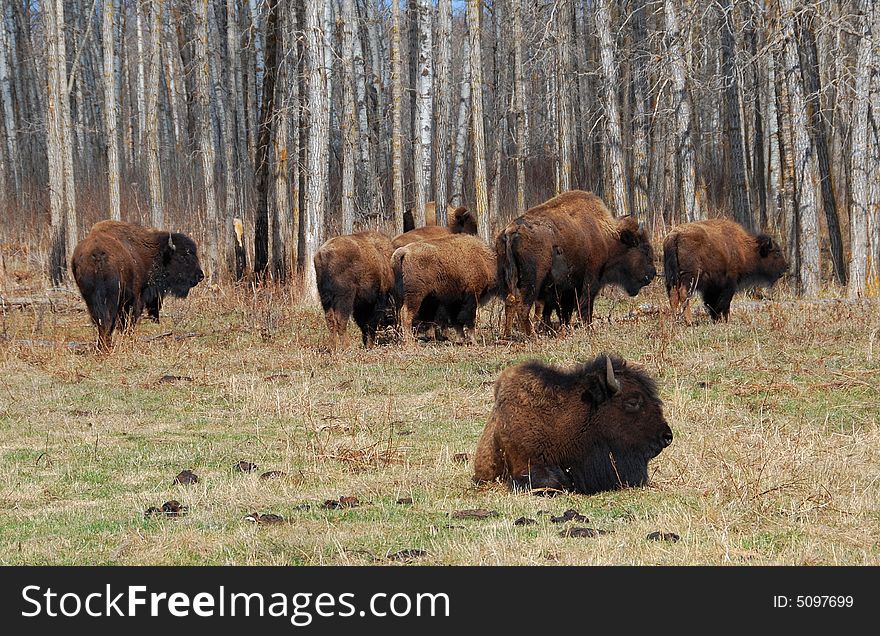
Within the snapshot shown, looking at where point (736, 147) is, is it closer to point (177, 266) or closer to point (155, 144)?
point (155, 144)

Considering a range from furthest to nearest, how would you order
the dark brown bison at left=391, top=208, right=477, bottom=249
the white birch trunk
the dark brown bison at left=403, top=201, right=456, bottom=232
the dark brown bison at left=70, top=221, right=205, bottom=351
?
1. the white birch trunk
2. the dark brown bison at left=403, top=201, right=456, bottom=232
3. the dark brown bison at left=391, top=208, right=477, bottom=249
4. the dark brown bison at left=70, top=221, right=205, bottom=351

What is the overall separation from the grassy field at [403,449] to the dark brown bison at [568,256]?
780mm

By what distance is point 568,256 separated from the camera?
15.7 meters

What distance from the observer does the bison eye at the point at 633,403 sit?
7.29m

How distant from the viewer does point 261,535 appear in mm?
6293

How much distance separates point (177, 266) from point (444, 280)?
5.16 metres

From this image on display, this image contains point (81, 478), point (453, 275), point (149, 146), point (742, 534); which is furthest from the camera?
point (149, 146)

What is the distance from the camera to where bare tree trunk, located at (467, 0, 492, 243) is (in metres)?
20.0

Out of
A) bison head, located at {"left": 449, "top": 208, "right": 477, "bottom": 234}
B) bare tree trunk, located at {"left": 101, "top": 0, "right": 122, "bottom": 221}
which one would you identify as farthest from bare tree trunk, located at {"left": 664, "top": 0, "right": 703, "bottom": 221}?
bare tree trunk, located at {"left": 101, "top": 0, "right": 122, "bottom": 221}

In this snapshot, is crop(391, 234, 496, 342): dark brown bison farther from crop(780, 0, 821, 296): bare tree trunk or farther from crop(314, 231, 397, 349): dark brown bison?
crop(780, 0, 821, 296): bare tree trunk

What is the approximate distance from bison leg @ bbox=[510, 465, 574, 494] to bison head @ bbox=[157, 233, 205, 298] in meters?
11.6

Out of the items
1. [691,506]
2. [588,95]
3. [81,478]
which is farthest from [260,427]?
[588,95]
